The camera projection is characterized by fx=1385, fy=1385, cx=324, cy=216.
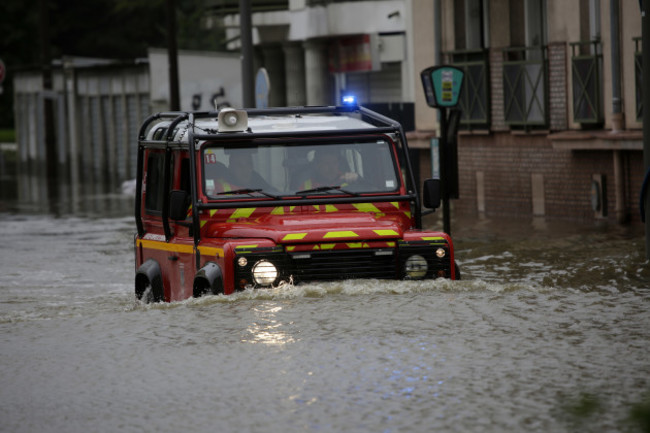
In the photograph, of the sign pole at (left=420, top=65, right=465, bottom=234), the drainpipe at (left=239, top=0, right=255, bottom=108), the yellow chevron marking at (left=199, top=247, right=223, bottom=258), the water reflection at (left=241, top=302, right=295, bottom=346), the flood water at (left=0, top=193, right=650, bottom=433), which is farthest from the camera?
the drainpipe at (left=239, top=0, right=255, bottom=108)

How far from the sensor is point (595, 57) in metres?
19.5

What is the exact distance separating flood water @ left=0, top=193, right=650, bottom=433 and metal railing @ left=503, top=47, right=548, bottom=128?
33.0ft

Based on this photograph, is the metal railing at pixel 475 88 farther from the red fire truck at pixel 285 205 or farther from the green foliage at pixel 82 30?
the green foliage at pixel 82 30

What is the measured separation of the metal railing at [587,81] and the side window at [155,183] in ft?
32.3

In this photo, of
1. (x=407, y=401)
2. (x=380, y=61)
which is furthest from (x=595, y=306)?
(x=380, y=61)

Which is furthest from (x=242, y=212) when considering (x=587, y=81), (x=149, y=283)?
(x=587, y=81)

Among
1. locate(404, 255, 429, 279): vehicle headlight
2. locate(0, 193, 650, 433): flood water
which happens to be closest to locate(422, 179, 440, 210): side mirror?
locate(0, 193, 650, 433): flood water

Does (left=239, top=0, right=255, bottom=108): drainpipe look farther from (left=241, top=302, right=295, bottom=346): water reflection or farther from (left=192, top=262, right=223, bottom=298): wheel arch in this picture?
(left=241, top=302, right=295, bottom=346): water reflection

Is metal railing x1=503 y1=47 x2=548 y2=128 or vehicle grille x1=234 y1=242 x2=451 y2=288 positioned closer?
vehicle grille x1=234 y1=242 x2=451 y2=288

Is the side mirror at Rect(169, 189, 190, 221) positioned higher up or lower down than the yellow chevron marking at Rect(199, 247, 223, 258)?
higher up

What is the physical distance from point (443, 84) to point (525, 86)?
6.77 metres

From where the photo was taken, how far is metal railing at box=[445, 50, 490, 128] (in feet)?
74.5

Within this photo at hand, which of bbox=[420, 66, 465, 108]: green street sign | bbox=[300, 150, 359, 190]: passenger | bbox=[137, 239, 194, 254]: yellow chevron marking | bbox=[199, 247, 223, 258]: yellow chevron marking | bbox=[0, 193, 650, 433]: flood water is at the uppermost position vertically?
bbox=[420, 66, 465, 108]: green street sign

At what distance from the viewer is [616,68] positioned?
18.8 meters
